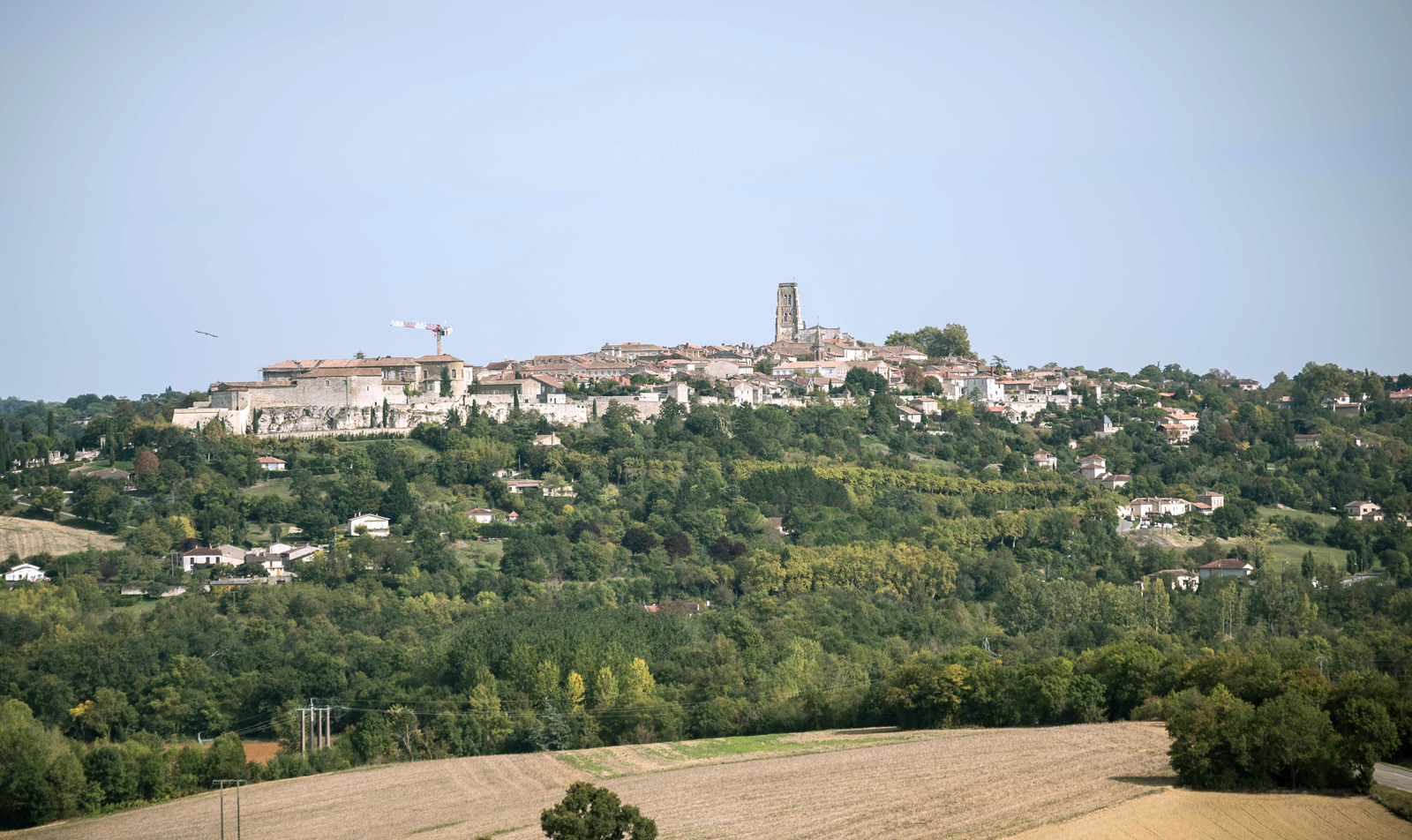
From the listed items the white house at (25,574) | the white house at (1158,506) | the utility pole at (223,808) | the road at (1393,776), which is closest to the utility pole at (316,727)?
the utility pole at (223,808)

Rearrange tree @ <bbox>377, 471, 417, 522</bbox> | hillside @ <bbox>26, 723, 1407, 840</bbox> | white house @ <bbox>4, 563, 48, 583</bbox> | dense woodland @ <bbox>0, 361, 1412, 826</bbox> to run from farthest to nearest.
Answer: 1. tree @ <bbox>377, 471, 417, 522</bbox>
2. white house @ <bbox>4, 563, 48, 583</bbox>
3. dense woodland @ <bbox>0, 361, 1412, 826</bbox>
4. hillside @ <bbox>26, 723, 1407, 840</bbox>

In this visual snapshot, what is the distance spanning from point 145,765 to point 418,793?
6.78m

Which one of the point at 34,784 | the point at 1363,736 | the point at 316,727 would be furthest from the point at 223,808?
the point at 1363,736

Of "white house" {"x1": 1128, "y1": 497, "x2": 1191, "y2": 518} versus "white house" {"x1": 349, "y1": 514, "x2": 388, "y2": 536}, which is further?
"white house" {"x1": 1128, "y1": 497, "x2": 1191, "y2": 518}

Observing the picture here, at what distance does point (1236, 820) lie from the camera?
88.9 feet

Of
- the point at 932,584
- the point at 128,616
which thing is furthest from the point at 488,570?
the point at 932,584

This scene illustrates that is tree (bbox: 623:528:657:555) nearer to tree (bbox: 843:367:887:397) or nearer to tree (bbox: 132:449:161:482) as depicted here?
tree (bbox: 132:449:161:482)

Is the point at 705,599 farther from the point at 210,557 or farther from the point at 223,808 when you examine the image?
the point at 223,808

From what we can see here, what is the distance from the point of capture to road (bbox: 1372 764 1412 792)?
29.1 m

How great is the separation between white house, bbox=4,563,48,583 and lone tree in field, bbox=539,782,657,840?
40879 millimetres

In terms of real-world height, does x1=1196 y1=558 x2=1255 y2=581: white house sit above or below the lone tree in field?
below

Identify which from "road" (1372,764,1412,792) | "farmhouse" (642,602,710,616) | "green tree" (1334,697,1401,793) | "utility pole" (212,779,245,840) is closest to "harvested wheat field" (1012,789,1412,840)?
"green tree" (1334,697,1401,793)

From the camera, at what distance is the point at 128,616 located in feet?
173

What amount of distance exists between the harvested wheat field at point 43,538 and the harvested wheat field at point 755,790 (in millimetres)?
27636
